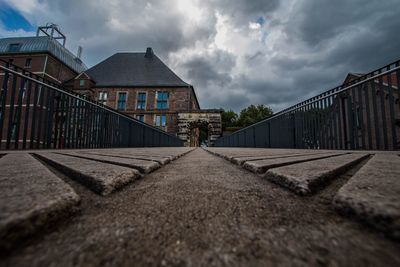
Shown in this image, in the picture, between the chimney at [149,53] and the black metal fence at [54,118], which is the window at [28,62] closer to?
the chimney at [149,53]

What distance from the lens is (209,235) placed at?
404 millimetres

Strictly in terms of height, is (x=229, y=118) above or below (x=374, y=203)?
above

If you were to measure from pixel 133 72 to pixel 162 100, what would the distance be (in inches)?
256

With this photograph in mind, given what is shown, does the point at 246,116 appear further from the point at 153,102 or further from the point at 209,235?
the point at 209,235

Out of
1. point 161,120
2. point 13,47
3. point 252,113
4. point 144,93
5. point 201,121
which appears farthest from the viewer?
point 252,113

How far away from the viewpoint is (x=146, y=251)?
345mm

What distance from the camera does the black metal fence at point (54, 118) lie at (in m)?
2.87

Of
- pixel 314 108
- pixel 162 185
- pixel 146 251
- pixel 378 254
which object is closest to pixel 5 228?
pixel 146 251

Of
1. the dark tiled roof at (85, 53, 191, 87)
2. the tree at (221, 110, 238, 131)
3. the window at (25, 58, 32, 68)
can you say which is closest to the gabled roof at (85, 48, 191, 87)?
the dark tiled roof at (85, 53, 191, 87)

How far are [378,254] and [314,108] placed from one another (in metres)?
Answer: 4.72

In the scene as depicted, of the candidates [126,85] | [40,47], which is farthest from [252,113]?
[40,47]

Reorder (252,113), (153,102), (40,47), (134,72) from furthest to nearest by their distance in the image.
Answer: (252,113) → (134,72) → (40,47) → (153,102)

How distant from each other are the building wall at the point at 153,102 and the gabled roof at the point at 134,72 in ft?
1.95

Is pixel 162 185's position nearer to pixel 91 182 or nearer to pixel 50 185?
pixel 91 182
